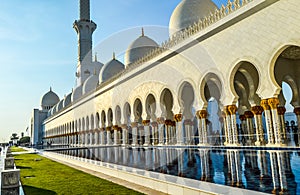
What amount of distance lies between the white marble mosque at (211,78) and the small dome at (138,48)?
0.06 m

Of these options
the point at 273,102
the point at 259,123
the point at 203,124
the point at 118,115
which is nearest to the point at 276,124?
the point at 273,102

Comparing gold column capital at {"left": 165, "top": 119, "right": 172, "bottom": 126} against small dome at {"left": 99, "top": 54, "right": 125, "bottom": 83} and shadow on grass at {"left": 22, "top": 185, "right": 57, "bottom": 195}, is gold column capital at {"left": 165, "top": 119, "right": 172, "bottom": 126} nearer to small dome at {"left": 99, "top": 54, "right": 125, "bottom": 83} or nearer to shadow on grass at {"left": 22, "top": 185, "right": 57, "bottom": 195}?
small dome at {"left": 99, "top": 54, "right": 125, "bottom": 83}

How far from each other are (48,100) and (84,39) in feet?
50.0

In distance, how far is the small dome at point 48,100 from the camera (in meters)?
35.5

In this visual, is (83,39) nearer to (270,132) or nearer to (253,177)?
(270,132)

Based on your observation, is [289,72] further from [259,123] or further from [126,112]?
[126,112]

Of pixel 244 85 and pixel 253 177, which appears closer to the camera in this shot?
pixel 253 177

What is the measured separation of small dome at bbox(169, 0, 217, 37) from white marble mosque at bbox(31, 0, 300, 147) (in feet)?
0.13

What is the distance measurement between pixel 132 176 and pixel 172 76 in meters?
6.86

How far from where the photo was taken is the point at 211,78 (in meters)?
9.50

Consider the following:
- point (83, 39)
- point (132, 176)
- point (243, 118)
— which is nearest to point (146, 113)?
point (243, 118)

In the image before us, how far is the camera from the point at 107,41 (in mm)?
8656

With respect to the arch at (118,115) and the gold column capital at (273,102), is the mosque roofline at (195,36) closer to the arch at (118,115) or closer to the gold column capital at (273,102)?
the arch at (118,115)

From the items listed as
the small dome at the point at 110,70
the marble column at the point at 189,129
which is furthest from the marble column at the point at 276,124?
the small dome at the point at 110,70
